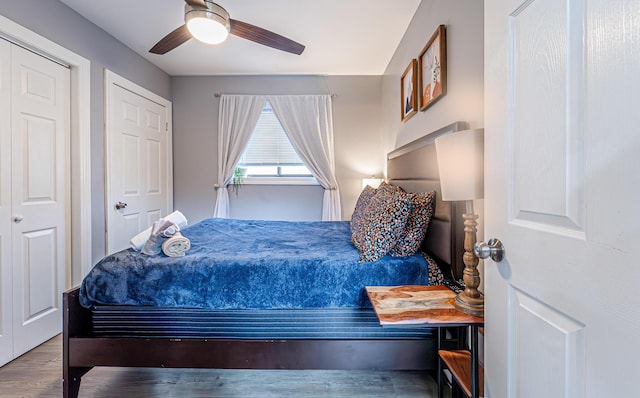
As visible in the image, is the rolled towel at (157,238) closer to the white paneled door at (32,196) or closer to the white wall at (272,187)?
the white paneled door at (32,196)

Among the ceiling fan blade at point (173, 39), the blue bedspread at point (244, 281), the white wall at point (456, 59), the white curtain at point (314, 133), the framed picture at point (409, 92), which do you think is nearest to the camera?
the white wall at point (456, 59)

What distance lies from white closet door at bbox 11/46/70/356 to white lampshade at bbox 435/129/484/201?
276 centimetres

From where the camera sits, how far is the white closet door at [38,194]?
2092 mm

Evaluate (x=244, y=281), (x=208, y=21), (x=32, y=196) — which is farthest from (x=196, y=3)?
(x=32, y=196)

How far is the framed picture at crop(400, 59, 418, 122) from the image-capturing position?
2385 mm

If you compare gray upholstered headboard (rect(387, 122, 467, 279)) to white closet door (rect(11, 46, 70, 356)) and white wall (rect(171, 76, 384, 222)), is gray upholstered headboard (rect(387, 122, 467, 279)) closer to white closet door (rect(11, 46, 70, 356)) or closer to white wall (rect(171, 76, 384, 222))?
white wall (rect(171, 76, 384, 222))

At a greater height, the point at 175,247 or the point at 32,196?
the point at 32,196

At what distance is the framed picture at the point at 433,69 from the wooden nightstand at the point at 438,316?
4.00 feet

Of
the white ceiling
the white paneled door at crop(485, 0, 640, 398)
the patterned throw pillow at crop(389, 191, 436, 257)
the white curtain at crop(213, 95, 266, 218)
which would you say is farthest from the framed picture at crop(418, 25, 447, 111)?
the white curtain at crop(213, 95, 266, 218)

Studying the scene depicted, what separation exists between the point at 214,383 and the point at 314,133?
2.95m

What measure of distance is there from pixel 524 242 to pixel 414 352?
991mm

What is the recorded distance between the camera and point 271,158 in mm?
4070

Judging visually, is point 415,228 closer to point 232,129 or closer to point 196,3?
point 196,3

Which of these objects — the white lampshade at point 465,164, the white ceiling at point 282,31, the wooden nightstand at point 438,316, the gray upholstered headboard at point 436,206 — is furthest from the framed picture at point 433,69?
the wooden nightstand at point 438,316
